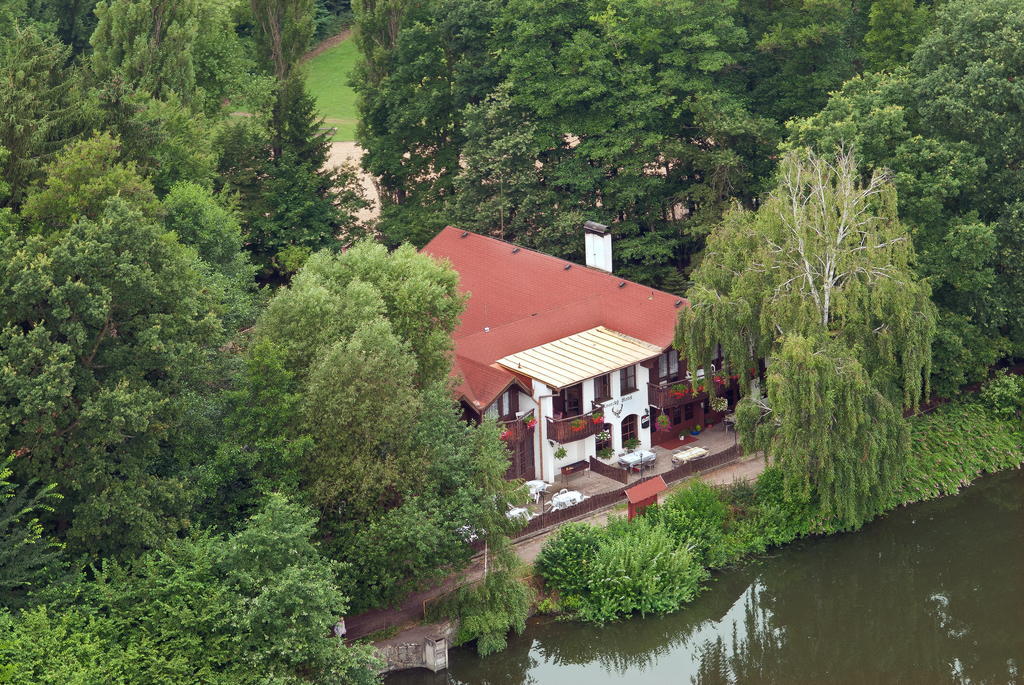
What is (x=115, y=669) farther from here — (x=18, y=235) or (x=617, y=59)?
(x=617, y=59)

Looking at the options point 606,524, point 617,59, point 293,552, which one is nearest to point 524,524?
point 606,524

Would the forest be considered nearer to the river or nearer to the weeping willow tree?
the weeping willow tree

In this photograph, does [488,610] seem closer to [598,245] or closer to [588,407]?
[588,407]

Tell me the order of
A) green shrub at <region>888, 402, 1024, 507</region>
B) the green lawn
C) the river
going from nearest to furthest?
the river < green shrub at <region>888, 402, 1024, 507</region> < the green lawn

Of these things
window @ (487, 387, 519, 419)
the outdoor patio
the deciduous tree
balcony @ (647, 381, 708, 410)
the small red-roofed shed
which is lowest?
the outdoor patio

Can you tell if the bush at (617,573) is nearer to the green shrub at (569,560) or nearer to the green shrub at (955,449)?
the green shrub at (569,560)

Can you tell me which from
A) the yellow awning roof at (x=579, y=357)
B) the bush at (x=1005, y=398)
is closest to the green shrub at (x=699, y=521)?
the yellow awning roof at (x=579, y=357)

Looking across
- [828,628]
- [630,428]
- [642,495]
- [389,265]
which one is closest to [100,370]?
[389,265]

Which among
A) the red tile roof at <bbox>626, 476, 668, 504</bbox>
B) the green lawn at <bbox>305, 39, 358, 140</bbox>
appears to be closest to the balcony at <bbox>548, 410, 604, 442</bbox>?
the red tile roof at <bbox>626, 476, 668, 504</bbox>
